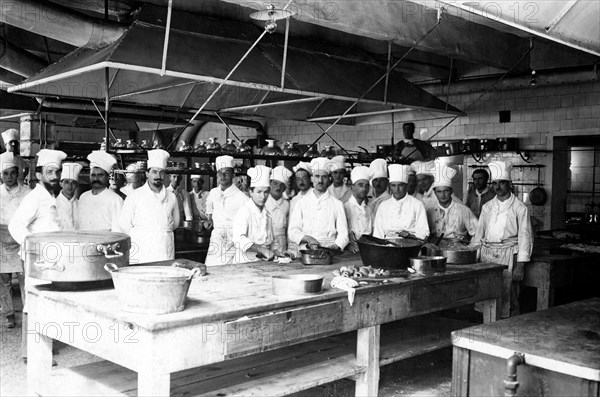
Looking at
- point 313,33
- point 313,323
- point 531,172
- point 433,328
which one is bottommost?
point 433,328

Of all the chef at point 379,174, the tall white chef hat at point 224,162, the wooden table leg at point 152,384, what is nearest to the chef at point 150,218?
the tall white chef hat at point 224,162

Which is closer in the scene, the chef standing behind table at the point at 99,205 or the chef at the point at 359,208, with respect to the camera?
the chef standing behind table at the point at 99,205

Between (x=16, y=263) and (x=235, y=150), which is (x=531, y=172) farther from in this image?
(x=16, y=263)

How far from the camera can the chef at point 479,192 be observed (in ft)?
26.3

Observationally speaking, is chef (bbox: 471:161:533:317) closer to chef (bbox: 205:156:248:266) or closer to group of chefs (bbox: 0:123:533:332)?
group of chefs (bbox: 0:123:533:332)

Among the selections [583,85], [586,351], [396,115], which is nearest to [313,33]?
[396,115]

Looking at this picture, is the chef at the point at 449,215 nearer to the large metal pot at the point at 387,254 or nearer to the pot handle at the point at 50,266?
the large metal pot at the point at 387,254

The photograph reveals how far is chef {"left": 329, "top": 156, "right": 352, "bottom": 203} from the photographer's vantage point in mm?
7387

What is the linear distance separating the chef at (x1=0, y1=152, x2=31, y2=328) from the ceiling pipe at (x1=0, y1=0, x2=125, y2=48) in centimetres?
171

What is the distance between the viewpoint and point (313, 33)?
8.05 meters

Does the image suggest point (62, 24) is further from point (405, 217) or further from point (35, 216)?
point (405, 217)

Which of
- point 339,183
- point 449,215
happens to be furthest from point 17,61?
point 449,215

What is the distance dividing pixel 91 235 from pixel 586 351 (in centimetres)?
278

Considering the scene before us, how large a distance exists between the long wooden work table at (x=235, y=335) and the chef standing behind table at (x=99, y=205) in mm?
2199
